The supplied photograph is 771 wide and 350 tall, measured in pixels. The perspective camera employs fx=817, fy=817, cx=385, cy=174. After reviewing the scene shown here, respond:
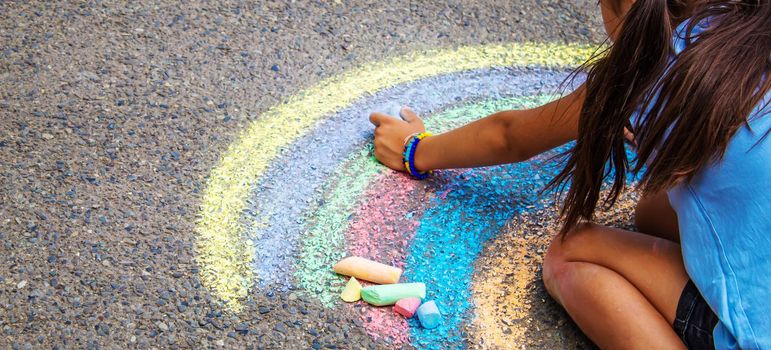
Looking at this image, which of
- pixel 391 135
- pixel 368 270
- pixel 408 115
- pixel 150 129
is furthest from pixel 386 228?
pixel 150 129

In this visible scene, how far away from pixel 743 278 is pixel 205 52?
1585 mm

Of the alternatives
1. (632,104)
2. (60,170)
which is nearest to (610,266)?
(632,104)

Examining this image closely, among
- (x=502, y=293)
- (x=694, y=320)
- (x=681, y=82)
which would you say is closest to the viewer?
(x=681, y=82)

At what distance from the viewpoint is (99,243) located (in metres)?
1.81

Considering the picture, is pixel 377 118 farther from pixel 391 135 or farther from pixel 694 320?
pixel 694 320

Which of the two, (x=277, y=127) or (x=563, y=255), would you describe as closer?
(x=563, y=255)

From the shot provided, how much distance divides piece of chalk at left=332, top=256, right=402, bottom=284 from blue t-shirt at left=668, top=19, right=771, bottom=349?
632 millimetres

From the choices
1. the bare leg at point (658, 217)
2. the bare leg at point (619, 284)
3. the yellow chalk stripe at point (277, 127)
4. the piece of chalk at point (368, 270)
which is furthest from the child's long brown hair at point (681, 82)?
the yellow chalk stripe at point (277, 127)

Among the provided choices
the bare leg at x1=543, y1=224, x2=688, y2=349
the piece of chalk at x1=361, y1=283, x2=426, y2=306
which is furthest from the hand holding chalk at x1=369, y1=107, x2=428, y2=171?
the bare leg at x1=543, y1=224, x2=688, y2=349

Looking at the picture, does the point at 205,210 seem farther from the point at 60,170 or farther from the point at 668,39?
the point at 668,39

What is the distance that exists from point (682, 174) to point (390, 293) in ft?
2.17

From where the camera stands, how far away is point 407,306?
170 cm

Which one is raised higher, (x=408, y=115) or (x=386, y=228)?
(x=408, y=115)

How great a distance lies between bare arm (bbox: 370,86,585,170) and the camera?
1771 mm
